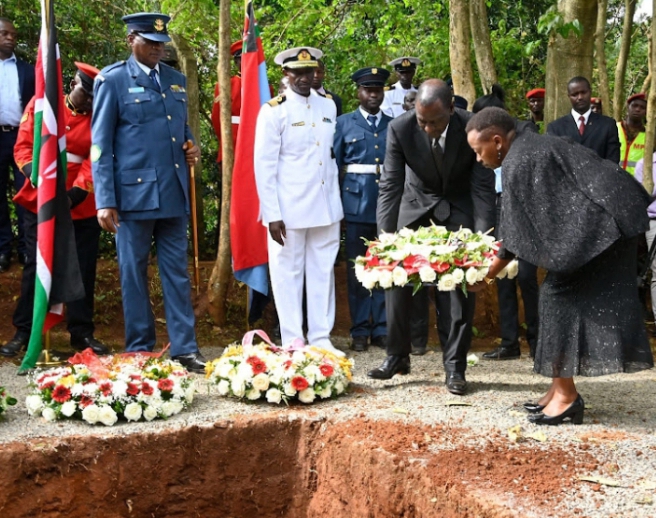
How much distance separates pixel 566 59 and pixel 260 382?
17.1ft

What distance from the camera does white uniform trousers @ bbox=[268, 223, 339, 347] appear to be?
7703 millimetres

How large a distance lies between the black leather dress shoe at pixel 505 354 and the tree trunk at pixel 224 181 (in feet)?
8.41

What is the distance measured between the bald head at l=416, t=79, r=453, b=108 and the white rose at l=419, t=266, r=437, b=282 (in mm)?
1136

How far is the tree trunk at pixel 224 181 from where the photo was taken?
334 inches

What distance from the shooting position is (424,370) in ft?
24.2

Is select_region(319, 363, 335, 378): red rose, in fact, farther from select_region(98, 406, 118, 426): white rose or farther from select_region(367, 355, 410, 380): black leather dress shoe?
select_region(98, 406, 118, 426): white rose

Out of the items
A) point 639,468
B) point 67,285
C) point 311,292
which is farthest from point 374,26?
point 639,468

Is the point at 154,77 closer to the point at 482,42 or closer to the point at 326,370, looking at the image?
the point at 326,370

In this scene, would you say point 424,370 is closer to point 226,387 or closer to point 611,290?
point 226,387

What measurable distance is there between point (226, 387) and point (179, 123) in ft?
7.30

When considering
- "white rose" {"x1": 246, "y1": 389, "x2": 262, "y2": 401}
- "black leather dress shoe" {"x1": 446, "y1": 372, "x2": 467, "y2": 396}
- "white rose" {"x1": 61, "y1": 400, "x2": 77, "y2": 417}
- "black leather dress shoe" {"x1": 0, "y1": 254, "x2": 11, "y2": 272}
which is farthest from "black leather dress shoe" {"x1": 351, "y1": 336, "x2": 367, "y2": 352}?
"black leather dress shoe" {"x1": 0, "y1": 254, "x2": 11, "y2": 272}

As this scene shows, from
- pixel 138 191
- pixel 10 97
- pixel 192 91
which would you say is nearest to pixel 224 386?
pixel 138 191

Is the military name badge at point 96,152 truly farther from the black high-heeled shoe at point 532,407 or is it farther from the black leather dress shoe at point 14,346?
the black high-heeled shoe at point 532,407

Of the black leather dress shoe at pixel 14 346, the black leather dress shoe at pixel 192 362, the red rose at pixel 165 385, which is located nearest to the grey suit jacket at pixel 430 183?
the black leather dress shoe at pixel 192 362
